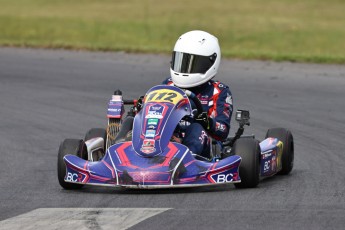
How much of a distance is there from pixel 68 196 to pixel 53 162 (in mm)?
2205

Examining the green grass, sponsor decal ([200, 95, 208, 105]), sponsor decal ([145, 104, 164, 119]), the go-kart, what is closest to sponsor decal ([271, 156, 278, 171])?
the go-kart

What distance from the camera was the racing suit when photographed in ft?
30.8

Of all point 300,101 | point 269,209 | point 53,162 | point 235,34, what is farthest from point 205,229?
point 235,34

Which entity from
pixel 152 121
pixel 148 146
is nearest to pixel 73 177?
pixel 148 146

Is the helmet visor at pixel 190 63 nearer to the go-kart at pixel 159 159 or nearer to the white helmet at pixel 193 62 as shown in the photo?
the white helmet at pixel 193 62

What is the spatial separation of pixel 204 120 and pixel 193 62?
73cm

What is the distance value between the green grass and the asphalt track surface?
2.01 metres

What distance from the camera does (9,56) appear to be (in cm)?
2088

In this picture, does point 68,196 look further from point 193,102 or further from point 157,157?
point 193,102

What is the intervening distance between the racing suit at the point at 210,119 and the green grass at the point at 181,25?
1030 centimetres

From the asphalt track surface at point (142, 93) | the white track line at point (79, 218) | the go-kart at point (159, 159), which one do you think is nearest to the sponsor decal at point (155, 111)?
the go-kart at point (159, 159)

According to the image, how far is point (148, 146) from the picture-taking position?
29.4ft

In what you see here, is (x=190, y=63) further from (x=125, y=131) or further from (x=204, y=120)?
(x=125, y=131)

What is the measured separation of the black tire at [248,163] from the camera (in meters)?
9.02
